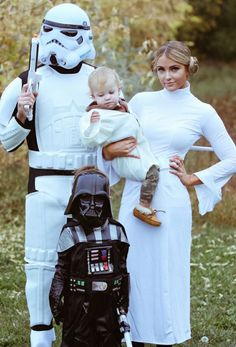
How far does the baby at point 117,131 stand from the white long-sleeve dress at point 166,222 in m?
0.07

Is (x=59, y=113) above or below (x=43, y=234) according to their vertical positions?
above

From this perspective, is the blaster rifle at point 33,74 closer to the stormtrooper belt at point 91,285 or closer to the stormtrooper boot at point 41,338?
the stormtrooper belt at point 91,285

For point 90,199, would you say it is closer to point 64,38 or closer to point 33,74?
point 33,74

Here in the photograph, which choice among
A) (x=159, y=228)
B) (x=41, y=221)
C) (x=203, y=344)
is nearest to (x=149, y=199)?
(x=159, y=228)

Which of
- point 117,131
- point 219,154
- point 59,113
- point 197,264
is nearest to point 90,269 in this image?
point 117,131

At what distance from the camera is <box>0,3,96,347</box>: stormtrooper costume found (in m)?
5.21

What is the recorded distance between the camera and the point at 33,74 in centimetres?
510

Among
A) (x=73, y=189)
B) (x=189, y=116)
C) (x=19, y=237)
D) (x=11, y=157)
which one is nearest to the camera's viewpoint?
(x=73, y=189)

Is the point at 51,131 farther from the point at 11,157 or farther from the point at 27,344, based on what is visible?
the point at 11,157

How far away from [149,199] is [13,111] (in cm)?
82

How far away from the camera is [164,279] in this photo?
530 centimetres

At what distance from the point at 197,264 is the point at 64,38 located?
3609 mm

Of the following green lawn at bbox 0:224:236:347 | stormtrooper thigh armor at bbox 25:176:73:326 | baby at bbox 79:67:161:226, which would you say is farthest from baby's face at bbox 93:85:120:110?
green lawn at bbox 0:224:236:347

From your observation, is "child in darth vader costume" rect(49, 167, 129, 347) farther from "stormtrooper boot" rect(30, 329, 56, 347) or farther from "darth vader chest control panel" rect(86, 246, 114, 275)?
"stormtrooper boot" rect(30, 329, 56, 347)
